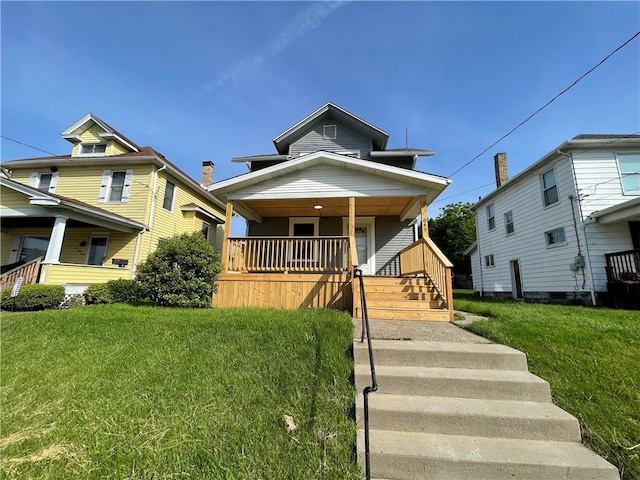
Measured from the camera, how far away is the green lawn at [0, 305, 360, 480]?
2.25m

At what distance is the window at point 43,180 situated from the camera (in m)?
12.8

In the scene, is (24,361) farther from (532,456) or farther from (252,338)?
(532,456)

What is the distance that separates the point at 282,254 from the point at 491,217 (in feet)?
45.4

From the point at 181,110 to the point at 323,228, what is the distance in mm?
8016

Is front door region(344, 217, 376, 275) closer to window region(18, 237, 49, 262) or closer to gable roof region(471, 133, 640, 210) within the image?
gable roof region(471, 133, 640, 210)

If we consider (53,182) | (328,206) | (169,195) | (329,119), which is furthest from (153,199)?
(329,119)

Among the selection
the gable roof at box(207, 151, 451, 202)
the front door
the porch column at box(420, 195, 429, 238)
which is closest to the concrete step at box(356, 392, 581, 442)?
the porch column at box(420, 195, 429, 238)

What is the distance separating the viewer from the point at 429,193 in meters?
7.71

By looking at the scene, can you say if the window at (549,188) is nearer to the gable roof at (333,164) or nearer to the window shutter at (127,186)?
the gable roof at (333,164)

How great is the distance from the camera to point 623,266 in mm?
8453

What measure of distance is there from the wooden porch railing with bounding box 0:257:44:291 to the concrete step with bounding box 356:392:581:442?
1109cm

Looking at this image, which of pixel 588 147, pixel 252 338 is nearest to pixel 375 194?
pixel 252 338

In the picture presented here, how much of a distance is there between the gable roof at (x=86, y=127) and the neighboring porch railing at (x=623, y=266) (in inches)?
804

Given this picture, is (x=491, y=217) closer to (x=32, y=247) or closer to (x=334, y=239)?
(x=334, y=239)
